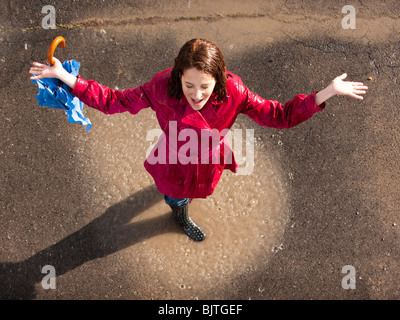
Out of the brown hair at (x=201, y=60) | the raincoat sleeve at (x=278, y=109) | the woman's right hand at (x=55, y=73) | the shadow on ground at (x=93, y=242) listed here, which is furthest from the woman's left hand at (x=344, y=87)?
the shadow on ground at (x=93, y=242)

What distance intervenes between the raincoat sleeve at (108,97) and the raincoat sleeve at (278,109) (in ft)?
2.00

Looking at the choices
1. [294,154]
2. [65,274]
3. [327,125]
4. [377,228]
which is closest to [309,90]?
[327,125]

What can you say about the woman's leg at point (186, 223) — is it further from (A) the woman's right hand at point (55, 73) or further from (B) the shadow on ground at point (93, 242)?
(A) the woman's right hand at point (55, 73)

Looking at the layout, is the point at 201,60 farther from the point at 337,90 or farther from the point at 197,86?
the point at 337,90

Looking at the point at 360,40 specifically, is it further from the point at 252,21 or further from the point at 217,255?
the point at 217,255

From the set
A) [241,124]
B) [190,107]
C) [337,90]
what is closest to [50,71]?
[190,107]

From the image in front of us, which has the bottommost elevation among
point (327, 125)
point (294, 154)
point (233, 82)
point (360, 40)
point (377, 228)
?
point (377, 228)

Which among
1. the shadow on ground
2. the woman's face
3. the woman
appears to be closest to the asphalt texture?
the shadow on ground

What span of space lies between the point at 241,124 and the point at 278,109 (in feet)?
4.89

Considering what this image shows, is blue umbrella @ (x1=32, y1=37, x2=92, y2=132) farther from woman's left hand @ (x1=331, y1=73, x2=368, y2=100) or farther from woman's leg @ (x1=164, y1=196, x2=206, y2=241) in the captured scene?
woman's left hand @ (x1=331, y1=73, x2=368, y2=100)

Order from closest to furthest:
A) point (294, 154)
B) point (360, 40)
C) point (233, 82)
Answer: point (233, 82) → point (294, 154) → point (360, 40)

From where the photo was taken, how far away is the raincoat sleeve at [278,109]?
2443 mm

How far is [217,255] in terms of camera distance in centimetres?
370

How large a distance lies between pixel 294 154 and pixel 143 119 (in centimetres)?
154
